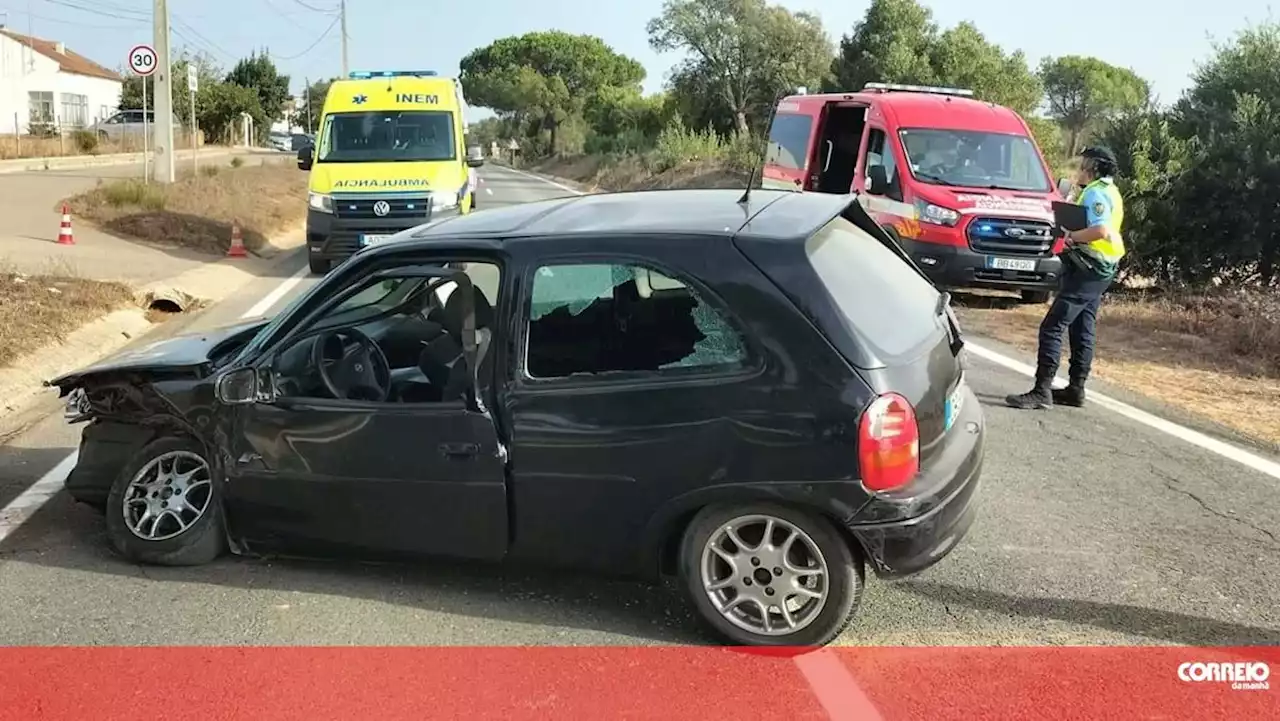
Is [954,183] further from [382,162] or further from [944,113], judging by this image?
[382,162]

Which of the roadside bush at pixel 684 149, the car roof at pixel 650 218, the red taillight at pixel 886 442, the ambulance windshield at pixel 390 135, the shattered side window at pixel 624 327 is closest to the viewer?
the red taillight at pixel 886 442

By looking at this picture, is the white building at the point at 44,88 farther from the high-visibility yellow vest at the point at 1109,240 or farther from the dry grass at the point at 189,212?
the high-visibility yellow vest at the point at 1109,240

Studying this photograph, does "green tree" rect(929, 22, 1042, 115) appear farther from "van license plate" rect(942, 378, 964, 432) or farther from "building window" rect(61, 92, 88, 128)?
"building window" rect(61, 92, 88, 128)

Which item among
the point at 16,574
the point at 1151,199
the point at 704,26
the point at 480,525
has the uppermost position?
the point at 704,26

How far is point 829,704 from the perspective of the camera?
3.55m

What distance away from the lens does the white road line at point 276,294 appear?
465 inches

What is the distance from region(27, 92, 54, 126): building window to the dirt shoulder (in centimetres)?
6254

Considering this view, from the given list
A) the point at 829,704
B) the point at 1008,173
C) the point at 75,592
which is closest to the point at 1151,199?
the point at 1008,173

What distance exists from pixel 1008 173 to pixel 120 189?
52.5 feet

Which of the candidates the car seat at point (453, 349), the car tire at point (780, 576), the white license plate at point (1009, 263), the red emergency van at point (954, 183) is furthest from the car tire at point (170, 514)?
the white license plate at point (1009, 263)

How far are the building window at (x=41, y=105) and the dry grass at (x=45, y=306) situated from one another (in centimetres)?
5746

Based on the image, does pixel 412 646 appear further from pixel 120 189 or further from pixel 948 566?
pixel 120 189

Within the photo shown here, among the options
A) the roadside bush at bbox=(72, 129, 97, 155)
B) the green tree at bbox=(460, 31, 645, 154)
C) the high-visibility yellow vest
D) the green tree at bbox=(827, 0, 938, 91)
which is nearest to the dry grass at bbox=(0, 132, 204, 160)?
the roadside bush at bbox=(72, 129, 97, 155)

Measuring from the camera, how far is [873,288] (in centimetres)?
422
